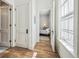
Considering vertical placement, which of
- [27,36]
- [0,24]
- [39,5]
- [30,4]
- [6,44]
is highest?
[39,5]

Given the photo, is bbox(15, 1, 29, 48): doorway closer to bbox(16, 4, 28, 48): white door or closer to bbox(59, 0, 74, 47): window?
bbox(16, 4, 28, 48): white door

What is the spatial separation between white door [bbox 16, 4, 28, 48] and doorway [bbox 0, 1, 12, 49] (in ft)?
1.33

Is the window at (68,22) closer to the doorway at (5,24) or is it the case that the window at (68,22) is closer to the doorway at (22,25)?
the doorway at (22,25)

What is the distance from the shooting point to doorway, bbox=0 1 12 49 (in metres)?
5.32

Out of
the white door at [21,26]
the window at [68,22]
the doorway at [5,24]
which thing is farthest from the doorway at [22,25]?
the window at [68,22]

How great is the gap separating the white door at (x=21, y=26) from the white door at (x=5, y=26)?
18.1 inches

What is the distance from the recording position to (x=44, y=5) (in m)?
7.46

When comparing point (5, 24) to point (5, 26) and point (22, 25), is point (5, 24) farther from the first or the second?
point (22, 25)

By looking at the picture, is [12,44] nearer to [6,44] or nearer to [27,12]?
[6,44]

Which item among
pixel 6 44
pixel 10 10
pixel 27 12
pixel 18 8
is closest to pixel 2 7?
pixel 10 10

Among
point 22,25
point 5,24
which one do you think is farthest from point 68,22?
point 5,24

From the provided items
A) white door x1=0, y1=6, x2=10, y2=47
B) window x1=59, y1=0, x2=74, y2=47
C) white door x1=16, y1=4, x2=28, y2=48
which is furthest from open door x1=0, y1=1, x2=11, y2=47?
window x1=59, y1=0, x2=74, y2=47

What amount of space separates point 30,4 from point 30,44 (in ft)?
6.22

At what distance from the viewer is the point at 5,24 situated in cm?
539
